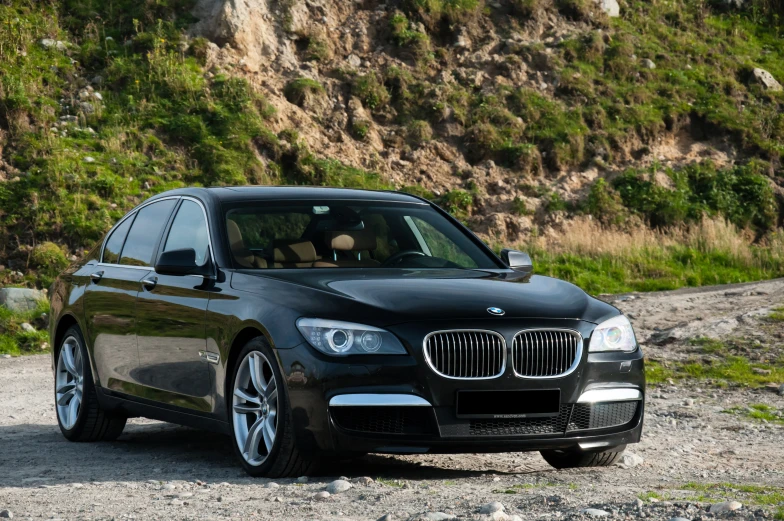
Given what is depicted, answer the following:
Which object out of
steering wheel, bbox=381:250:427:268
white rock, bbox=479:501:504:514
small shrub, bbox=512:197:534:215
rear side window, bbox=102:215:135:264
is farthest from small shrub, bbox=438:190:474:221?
white rock, bbox=479:501:504:514

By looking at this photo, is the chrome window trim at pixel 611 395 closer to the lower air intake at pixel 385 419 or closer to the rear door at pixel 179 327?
the lower air intake at pixel 385 419

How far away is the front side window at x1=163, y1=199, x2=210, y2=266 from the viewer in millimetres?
7355

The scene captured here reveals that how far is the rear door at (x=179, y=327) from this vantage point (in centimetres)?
698

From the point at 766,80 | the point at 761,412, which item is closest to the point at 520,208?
the point at 766,80

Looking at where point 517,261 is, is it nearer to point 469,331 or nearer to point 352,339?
point 469,331

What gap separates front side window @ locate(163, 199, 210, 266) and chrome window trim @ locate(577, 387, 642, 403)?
233cm

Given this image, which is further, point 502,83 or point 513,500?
point 502,83

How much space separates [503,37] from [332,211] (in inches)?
917

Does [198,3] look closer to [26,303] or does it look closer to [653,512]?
[26,303]

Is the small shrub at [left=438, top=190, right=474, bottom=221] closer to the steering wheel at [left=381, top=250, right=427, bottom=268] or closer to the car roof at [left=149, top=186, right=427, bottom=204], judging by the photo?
the car roof at [left=149, top=186, right=427, bottom=204]

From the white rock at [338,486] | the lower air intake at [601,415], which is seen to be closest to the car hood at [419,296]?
the lower air intake at [601,415]

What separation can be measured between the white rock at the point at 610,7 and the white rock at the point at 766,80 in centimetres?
380

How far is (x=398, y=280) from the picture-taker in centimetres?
666

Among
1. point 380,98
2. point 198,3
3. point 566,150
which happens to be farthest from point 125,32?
point 566,150
